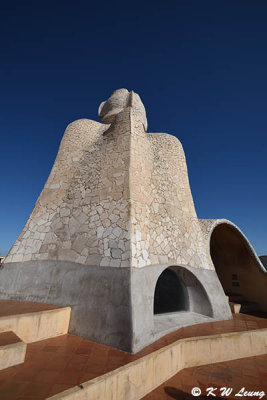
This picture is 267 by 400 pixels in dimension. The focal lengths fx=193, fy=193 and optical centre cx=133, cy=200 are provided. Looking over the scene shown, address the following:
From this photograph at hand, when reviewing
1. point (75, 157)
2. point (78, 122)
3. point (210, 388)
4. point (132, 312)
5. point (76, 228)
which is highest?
point (78, 122)

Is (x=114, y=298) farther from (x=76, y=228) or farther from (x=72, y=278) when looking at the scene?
(x=76, y=228)

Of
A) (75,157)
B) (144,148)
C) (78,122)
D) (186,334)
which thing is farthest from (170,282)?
(78,122)

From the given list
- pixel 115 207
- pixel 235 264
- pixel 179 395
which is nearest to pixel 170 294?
pixel 115 207

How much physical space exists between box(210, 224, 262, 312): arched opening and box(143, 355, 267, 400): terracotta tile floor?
506cm

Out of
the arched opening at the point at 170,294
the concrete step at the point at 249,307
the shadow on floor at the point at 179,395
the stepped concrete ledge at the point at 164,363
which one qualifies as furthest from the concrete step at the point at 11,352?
the concrete step at the point at 249,307

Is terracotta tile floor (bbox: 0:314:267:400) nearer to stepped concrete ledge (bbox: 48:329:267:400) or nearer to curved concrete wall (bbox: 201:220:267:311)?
stepped concrete ledge (bbox: 48:329:267:400)

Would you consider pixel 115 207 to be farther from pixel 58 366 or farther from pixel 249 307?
pixel 249 307

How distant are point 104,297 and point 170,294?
3794 mm

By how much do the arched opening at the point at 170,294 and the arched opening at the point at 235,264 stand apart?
335cm

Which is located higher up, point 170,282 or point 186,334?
point 170,282

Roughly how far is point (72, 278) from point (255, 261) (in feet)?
26.3

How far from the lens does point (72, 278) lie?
177 inches

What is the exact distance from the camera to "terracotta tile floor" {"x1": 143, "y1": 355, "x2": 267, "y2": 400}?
2785 mm

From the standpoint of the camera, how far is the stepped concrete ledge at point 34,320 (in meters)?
3.37
